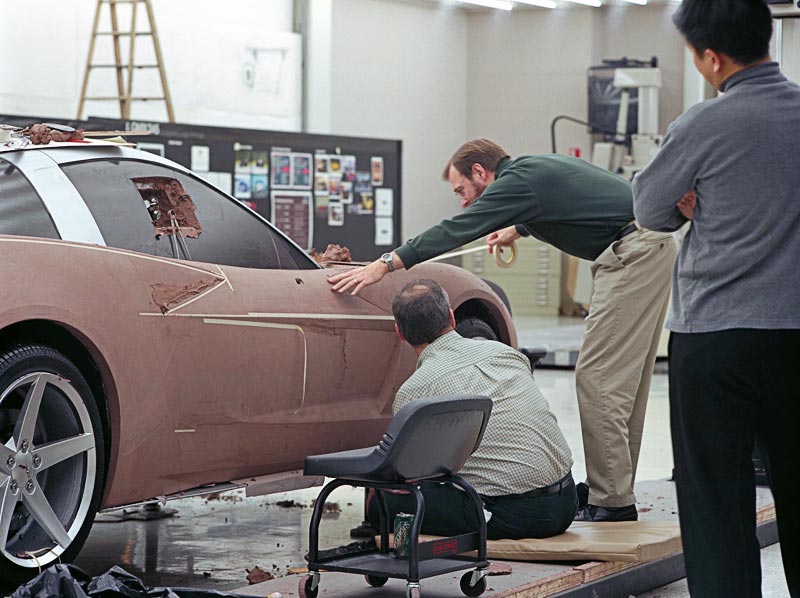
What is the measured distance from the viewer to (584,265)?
1694cm

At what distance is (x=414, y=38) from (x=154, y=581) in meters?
14.6

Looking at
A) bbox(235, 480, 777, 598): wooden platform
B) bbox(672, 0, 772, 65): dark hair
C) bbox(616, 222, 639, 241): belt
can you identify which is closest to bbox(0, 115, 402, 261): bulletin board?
bbox(616, 222, 639, 241): belt

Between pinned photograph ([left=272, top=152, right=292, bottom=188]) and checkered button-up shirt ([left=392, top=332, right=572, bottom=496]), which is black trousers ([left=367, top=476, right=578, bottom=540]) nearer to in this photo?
checkered button-up shirt ([left=392, top=332, right=572, bottom=496])

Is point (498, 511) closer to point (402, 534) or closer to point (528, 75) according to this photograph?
point (402, 534)

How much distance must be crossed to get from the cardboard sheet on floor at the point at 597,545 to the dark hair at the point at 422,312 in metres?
0.72

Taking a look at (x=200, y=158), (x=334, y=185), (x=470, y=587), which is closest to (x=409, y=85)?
(x=334, y=185)

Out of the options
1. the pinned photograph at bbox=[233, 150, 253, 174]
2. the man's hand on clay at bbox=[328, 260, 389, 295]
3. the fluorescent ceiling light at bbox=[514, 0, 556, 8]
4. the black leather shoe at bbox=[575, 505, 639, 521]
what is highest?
the fluorescent ceiling light at bbox=[514, 0, 556, 8]

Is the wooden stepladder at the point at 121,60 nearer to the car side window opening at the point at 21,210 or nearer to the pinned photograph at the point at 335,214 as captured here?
the pinned photograph at the point at 335,214

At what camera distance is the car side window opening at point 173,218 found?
4.34 meters

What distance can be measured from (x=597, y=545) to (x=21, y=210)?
84.4 inches

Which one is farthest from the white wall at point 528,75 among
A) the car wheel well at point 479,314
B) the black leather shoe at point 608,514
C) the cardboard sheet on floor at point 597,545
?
the cardboard sheet on floor at point 597,545

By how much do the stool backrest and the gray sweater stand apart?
819 millimetres

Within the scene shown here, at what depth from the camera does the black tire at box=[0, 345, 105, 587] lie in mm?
3807

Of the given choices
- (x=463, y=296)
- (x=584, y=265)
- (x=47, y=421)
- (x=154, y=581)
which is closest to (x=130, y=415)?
(x=47, y=421)
